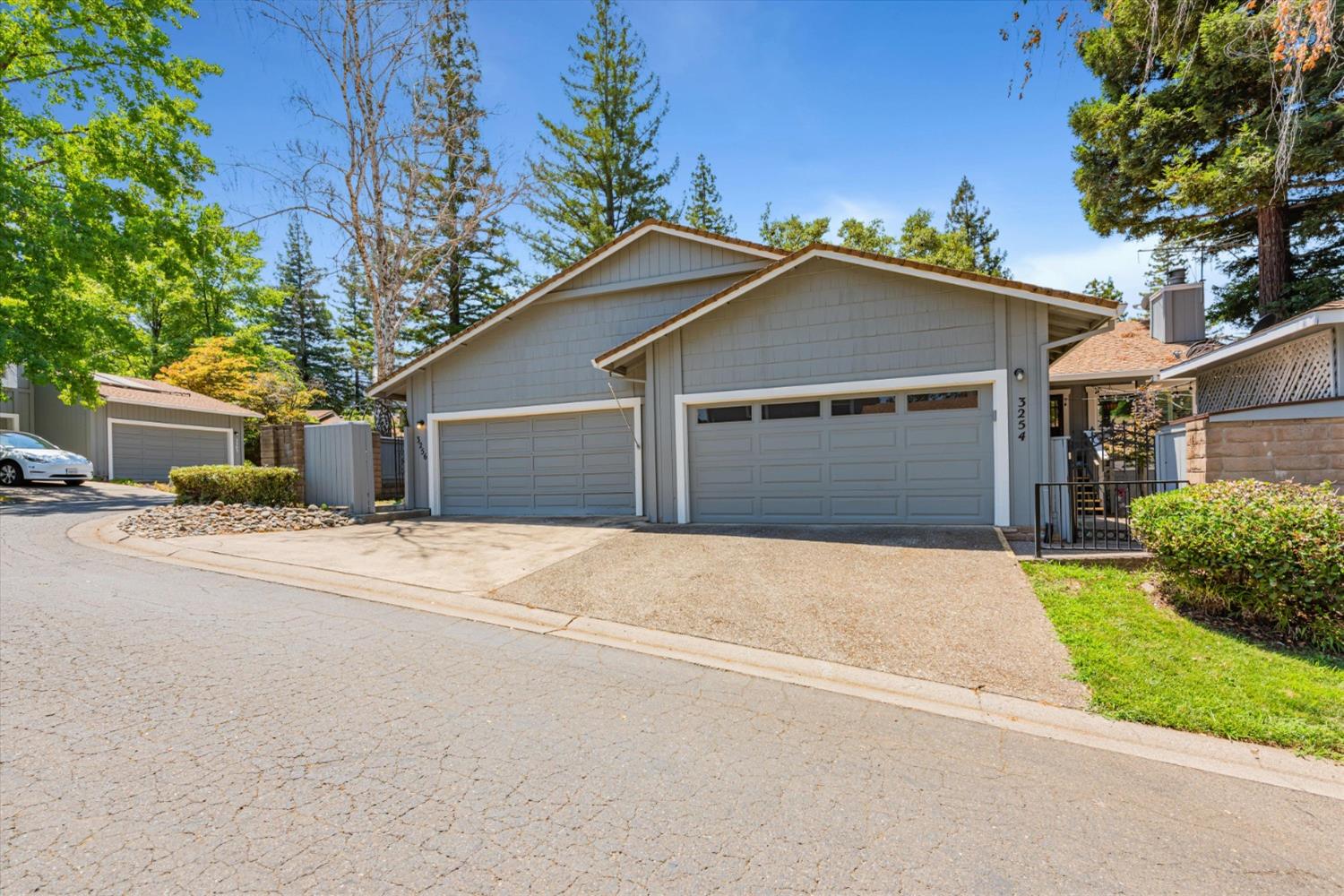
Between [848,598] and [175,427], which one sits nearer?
[848,598]

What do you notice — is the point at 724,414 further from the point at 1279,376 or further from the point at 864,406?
the point at 1279,376

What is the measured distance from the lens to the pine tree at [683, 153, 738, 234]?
2688 centimetres

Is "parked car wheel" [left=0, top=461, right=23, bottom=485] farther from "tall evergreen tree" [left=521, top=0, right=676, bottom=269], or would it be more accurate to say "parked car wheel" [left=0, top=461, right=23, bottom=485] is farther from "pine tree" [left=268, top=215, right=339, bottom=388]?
"pine tree" [left=268, top=215, right=339, bottom=388]

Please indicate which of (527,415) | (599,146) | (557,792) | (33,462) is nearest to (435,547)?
(527,415)

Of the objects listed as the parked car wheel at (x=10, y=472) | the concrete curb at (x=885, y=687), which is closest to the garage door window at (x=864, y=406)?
the concrete curb at (x=885, y=687)

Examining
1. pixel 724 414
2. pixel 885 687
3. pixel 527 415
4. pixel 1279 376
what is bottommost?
pixel 885 687

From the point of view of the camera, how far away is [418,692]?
3738mm

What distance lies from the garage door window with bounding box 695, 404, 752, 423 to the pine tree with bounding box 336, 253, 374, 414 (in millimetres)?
10267

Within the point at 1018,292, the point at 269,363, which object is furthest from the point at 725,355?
the point at 269,363

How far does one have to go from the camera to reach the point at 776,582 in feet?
20.6

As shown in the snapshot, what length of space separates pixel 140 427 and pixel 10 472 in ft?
16.5

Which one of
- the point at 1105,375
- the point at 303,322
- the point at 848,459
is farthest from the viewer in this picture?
the point at 303,322

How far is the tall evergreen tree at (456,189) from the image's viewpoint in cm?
1828

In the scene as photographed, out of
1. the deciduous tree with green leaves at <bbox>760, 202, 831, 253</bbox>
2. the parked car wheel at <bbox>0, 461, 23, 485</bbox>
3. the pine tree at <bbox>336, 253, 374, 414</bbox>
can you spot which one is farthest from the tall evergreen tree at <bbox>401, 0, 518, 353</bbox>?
the deciduous tree with green leaves at <bbox>760, 202, 831, 253</bbox>
